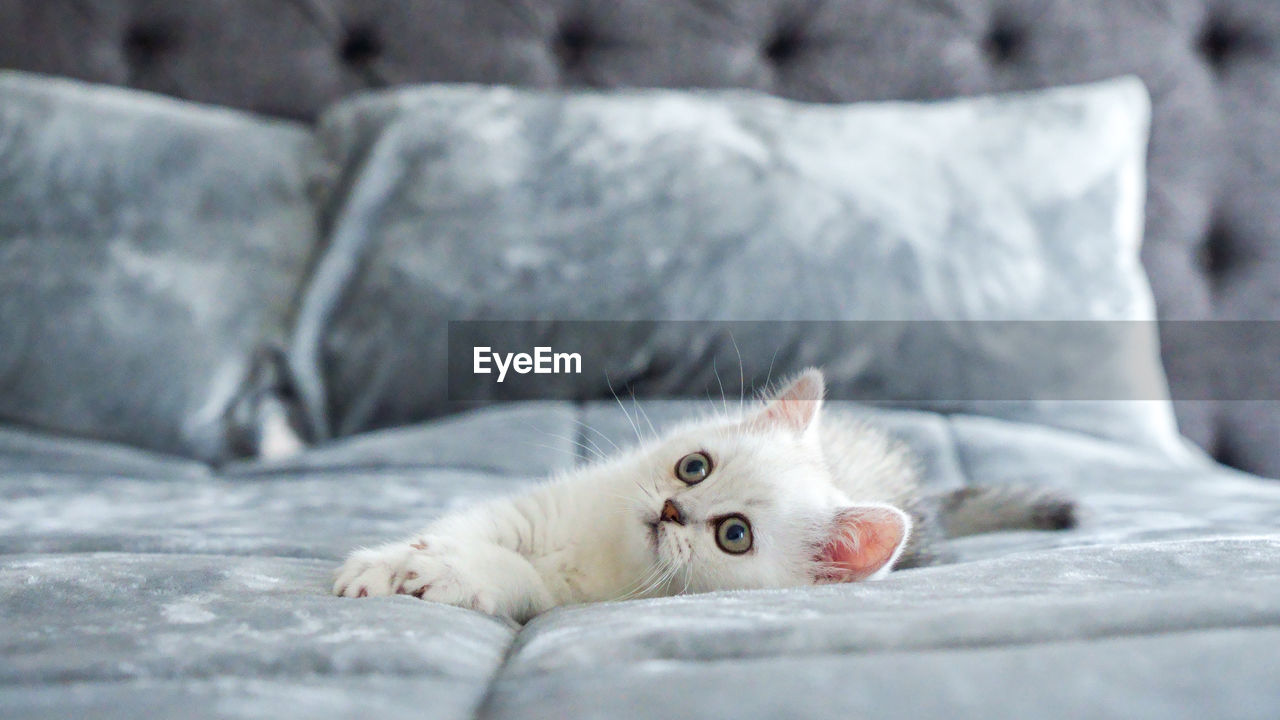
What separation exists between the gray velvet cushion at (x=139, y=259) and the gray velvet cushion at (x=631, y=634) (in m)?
0.36

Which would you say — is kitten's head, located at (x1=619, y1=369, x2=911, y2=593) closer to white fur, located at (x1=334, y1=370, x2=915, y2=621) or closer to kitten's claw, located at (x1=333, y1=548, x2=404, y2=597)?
white fur, located at (x1=334, y1=370, x2=915, y2=621)

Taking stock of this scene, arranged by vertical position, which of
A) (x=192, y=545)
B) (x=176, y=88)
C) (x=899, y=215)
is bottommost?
(x=192, y=545)

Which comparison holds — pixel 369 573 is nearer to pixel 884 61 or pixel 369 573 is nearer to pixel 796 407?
pixel 796 407

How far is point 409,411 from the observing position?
1213 mm

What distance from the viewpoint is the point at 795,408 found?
0.83 meters

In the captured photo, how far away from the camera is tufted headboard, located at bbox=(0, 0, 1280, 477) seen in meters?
1.56

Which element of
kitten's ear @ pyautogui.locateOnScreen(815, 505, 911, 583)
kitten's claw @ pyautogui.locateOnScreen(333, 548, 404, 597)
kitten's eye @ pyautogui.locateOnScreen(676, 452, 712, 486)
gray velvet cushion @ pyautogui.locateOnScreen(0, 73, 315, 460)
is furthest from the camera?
gray velvet cushion @ pyautogui.locateOnScreen(0, 73, 315, 460)

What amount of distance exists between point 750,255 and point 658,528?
1.74 feet

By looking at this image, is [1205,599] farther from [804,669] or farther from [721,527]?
[721,527]

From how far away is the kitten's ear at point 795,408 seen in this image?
0.83 meters

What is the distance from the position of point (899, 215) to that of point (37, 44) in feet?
4.62

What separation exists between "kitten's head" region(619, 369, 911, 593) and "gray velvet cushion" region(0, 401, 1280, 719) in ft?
0.17

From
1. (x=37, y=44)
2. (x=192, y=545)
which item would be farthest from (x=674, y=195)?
(x=37, y=44)

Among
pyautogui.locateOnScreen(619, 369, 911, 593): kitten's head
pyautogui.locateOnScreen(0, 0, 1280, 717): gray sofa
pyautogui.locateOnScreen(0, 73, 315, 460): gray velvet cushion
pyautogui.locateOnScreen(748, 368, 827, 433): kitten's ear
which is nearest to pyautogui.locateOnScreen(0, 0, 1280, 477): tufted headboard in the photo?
pyautogui.locateOnScreen(0, 0, 1280, 717): gray sofa
